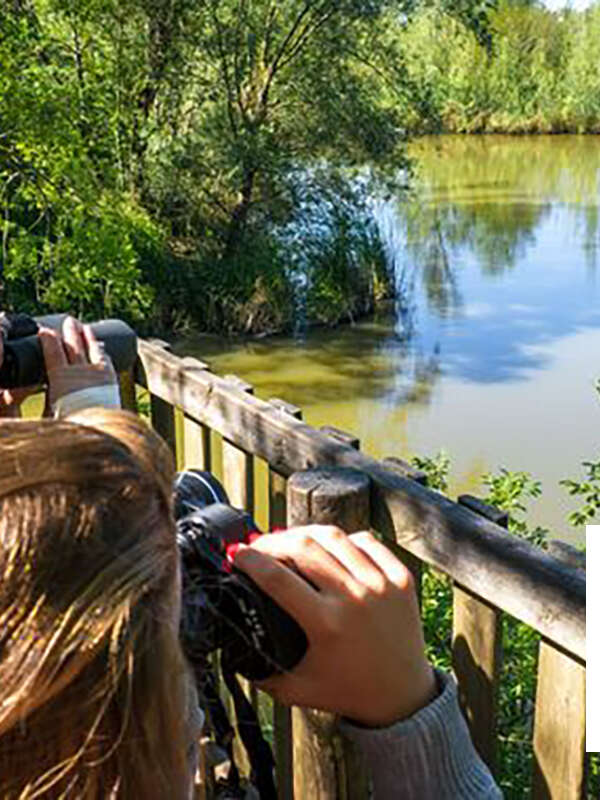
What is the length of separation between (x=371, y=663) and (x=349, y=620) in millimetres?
37

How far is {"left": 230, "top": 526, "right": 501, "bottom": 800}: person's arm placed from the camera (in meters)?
0.75

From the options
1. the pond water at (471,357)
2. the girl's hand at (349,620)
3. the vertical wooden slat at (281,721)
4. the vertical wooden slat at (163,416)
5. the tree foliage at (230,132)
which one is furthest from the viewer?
the tree foliage at (230,132)

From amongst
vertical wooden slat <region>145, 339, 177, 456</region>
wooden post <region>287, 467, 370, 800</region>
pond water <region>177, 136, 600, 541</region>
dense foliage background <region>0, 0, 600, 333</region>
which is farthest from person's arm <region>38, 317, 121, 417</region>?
dense foliage background <region>0, 0, 600, 333</region>

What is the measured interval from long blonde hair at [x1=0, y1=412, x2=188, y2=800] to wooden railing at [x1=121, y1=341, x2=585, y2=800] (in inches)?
23.6

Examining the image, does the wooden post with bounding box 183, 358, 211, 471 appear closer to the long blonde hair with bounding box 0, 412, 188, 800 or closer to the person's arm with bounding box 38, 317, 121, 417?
the person's arm with bounding box 38, 317, 121, 417

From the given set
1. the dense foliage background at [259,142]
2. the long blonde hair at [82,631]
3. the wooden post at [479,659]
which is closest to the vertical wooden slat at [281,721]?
the wooden post at [479,659]

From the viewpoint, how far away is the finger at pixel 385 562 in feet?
2.51

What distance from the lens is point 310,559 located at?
2.55 feet

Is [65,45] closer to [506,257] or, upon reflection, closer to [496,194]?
[506,257]

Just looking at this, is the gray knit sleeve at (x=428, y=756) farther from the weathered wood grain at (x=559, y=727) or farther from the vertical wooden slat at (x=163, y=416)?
the vertical wooden slat at (x=163, y=416)

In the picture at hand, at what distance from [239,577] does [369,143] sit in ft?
30.7

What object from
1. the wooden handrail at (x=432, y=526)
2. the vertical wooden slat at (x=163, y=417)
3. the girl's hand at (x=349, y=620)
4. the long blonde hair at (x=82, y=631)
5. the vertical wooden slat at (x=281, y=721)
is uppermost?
the long blonde hair at (x=82, y=631)

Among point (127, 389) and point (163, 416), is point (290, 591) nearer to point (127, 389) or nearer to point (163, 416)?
point (163, 416)

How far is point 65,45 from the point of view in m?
8.16
